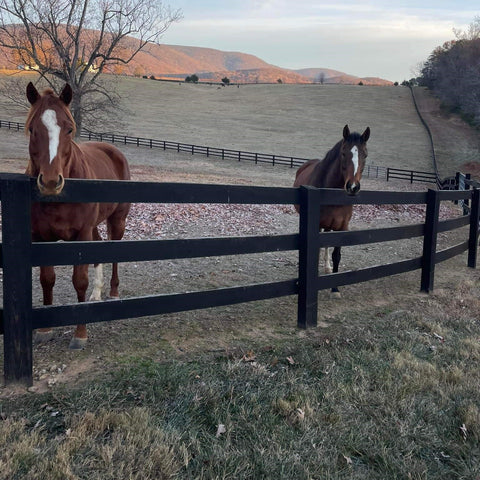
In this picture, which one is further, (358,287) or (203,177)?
(203,177)

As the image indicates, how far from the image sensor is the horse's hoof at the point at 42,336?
4406 mm

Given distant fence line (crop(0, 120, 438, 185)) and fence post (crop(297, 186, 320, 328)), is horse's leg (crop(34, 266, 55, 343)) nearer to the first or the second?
fence post (crop(297, 186, 320, 328))

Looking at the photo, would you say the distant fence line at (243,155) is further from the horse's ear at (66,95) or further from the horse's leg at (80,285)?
the horse's ear at (66,95)

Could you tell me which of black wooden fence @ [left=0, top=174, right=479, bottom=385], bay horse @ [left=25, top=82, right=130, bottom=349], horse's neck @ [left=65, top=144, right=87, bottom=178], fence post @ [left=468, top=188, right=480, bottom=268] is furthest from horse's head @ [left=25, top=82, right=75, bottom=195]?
fence post @ [left=468, top=188, right=480, bottom=268]

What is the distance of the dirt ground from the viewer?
4216mm

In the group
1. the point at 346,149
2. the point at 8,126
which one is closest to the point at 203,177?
the point at 346,149

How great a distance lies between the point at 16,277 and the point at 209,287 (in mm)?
3340

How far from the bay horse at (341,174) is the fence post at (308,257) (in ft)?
3.39

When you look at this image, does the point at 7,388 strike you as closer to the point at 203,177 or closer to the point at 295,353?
the point at 295,353

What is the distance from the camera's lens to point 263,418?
313 cm

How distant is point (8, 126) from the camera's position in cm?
4503

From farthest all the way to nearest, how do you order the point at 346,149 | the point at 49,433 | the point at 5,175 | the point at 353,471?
the point at 346,149
the point at 5,175
the point at 49,433
the point at 353,471

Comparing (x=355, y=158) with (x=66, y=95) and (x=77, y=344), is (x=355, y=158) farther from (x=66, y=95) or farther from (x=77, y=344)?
(x=77, y=344)

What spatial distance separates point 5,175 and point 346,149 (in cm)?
481
